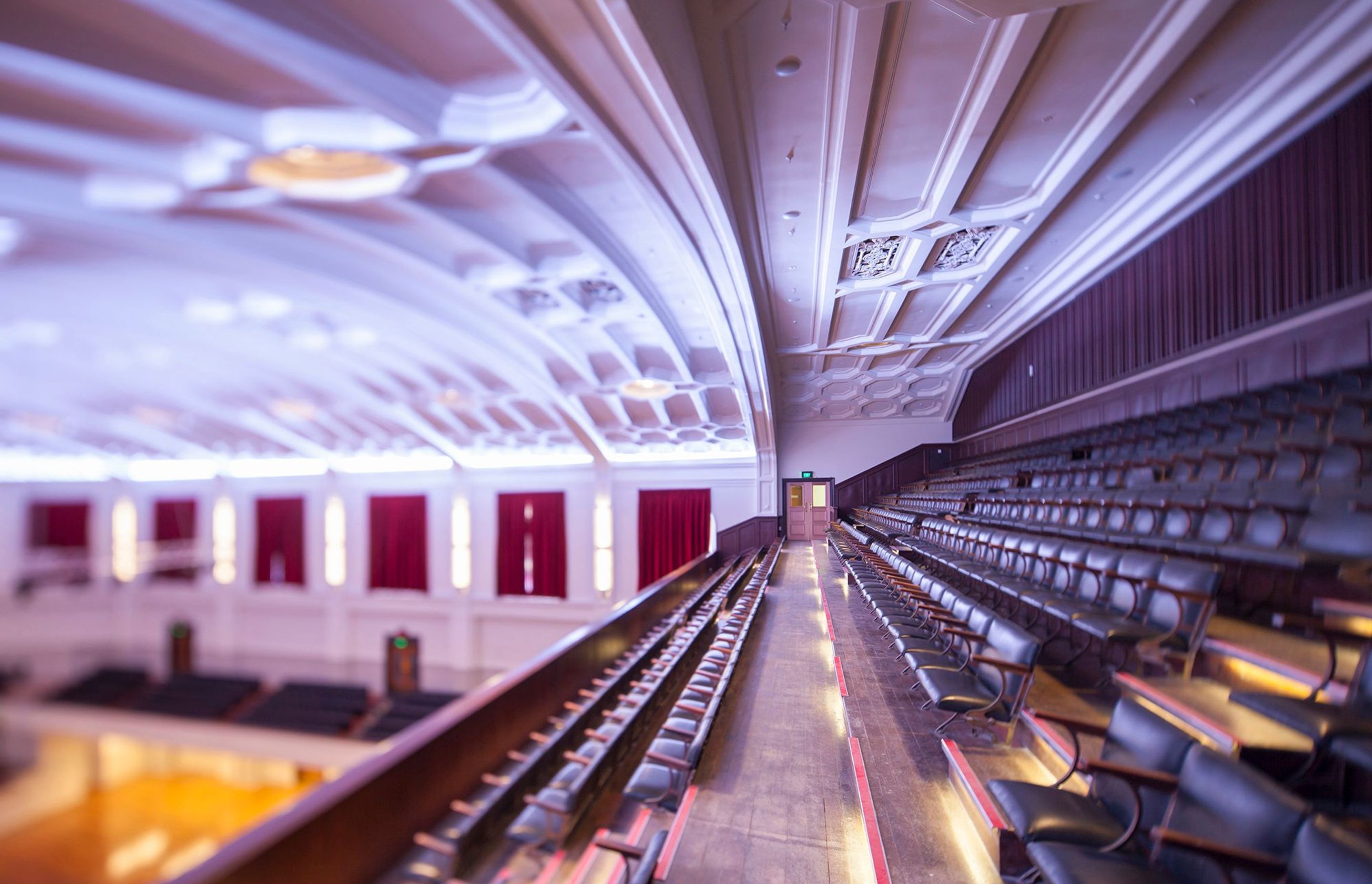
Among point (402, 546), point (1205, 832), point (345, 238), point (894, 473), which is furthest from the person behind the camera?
point (402, 546)

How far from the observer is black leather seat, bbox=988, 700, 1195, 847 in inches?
30.0

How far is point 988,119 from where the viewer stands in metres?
2.04

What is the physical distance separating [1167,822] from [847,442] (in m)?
6.76

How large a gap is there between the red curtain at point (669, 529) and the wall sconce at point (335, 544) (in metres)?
4.54

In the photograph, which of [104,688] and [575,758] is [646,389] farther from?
[104,688]

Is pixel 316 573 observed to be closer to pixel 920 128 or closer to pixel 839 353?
pixel 839 353

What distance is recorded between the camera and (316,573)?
8.41 metres

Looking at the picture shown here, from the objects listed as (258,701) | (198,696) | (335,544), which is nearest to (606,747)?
(258,701)

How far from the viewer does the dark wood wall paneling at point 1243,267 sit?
2104 mm

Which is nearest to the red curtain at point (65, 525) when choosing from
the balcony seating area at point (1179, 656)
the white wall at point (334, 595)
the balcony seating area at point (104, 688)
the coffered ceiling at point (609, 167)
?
the white wall at point (334, 595)

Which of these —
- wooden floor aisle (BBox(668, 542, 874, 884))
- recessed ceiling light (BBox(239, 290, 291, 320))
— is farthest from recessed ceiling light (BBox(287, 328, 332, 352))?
wooden floor aisle (BBox(668, 542, 874, 884))

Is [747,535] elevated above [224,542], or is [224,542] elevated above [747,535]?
[747,535]

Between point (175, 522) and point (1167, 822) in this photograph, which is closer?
point (1167, 822)

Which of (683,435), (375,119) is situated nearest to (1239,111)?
(375,119)
